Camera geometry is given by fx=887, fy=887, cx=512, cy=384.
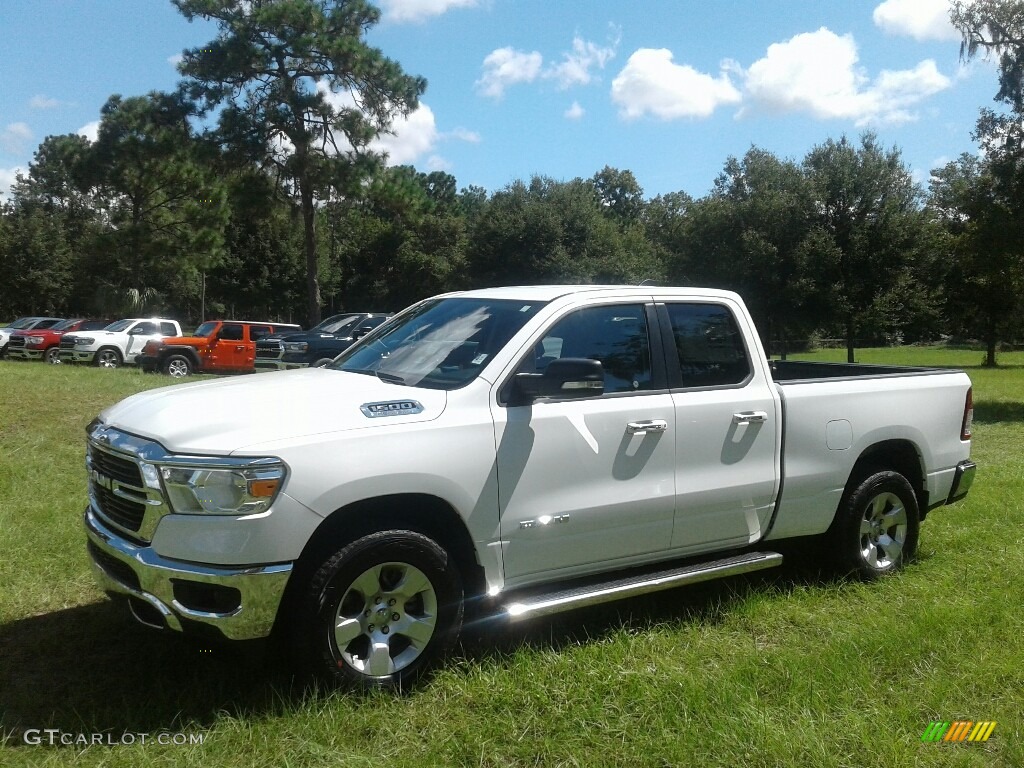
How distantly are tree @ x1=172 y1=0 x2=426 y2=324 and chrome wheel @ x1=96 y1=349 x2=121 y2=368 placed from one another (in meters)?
9.29

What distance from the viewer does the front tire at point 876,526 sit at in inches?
224

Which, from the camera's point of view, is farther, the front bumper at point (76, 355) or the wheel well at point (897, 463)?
the front bumper at point (76, 355)

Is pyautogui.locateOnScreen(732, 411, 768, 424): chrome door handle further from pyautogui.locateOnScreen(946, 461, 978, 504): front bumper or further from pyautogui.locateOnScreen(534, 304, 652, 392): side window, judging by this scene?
pyautogui.locateOnScreen(946, 461, 978, 504): front bumper

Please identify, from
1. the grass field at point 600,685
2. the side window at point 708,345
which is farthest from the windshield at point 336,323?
the side window at point 708,345

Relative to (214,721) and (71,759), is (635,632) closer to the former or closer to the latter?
(214,721)

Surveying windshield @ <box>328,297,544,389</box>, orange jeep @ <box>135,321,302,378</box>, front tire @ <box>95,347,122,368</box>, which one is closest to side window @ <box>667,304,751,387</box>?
windshield @ <box>328,297,544,389</box>

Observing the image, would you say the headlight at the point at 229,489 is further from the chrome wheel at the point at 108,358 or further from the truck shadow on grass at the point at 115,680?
the chrome wheel at the point at 108,358

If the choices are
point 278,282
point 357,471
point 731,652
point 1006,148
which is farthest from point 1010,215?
point 278,282

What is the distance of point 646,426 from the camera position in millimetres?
4672

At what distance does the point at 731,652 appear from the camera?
4656 millimetres

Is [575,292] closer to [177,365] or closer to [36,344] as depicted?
[177,365]

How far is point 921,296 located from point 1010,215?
10.3 metres

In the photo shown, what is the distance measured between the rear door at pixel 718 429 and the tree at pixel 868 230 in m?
26.7

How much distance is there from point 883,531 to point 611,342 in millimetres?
2541
